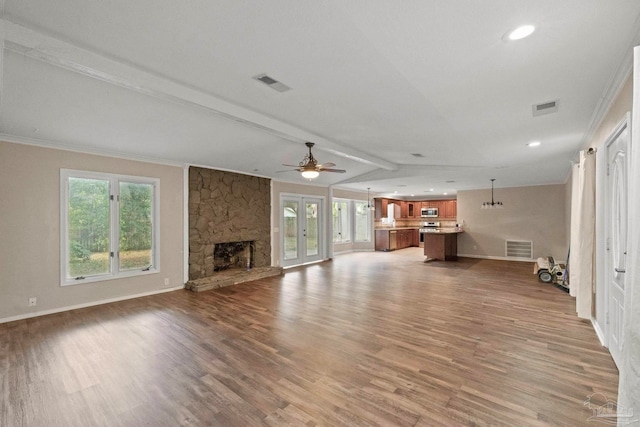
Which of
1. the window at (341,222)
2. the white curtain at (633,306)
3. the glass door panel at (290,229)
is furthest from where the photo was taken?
the window at (341,222)

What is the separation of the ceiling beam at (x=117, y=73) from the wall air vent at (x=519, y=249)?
9227 mm

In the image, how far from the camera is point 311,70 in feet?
8.44

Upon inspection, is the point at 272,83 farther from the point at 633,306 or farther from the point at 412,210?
the point at 412,210

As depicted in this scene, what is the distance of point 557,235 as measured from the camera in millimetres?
9078

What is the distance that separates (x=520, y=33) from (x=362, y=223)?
34.8ft

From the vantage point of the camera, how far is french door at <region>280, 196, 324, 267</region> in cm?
843

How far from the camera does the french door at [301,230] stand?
8.43m

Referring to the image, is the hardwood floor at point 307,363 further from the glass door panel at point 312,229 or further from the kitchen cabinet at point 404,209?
the kitchen cabinet at point 404,209

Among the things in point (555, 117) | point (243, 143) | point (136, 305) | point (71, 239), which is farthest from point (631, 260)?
point (71, 239)

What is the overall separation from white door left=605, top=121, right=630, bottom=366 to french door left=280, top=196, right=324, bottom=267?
6600 mm

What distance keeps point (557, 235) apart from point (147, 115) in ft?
36.7

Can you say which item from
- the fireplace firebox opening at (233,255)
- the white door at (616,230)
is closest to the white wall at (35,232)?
the fireplace firebox opening at (233,255)

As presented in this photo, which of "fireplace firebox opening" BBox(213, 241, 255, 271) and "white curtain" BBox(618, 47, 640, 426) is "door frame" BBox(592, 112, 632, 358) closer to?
"white curtain" BBox(618, 47, 640, 426)

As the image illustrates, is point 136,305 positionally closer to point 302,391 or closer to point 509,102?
point 302,391
